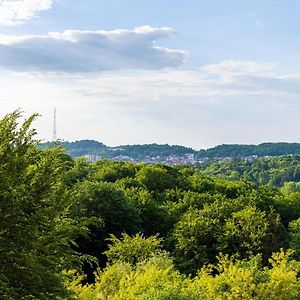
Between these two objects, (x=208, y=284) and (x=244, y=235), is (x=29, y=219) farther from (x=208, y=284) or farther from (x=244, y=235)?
(x=244, y=235)

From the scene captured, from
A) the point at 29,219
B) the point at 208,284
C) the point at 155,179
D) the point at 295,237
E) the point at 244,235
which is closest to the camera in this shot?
the point at 29,219

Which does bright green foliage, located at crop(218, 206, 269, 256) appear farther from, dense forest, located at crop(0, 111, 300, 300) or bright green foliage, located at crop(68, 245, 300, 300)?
bright green foliage, located at crop(68, 245, 300, 300)

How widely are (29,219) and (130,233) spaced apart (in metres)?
32.4

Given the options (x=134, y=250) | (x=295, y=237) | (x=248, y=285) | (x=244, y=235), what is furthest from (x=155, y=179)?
(x=248, y=285)

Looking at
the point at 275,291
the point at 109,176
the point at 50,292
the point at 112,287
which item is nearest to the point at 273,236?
the point at 275,291

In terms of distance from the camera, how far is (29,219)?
1647 cm

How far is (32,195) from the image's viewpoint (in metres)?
17.2

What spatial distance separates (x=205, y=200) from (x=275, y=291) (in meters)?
26.6

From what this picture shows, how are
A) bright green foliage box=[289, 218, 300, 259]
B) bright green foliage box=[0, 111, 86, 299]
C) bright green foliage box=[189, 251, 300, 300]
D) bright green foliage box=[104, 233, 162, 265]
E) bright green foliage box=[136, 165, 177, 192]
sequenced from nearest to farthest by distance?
bright green foliage box=[0, 111, 86, 299] → bright green foliage box=[189, 251, 300, 300] → bright green foliage box=[104, 233, 162, 265] → bright green foliage box=[289, 218, 300, 259] → bright green foliage box=[136, 165, 177, 192]

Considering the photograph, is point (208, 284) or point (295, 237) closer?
point (208, 284)

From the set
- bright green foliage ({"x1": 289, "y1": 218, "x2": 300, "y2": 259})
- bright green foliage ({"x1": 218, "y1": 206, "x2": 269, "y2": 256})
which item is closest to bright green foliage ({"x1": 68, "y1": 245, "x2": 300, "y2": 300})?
bright green foliage ({"x1": 218, "y1": 206, "x2": 269, "y2": 256})

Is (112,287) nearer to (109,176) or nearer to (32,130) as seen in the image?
(32,130)

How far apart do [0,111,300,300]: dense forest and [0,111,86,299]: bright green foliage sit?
33 millimetres

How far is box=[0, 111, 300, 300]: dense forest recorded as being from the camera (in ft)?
55.1
